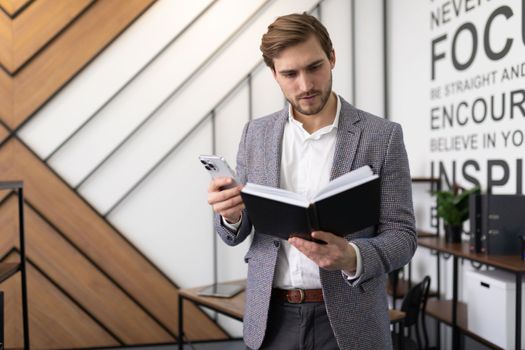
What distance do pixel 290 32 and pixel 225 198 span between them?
1.47 feet

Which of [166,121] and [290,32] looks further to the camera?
[166,121]

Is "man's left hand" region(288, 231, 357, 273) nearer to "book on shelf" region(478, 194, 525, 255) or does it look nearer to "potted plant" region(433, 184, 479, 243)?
"book on shelf" region(478, 194, 525, 255)

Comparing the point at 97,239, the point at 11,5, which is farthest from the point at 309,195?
the point at 11,5

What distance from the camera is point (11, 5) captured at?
11.1 ft

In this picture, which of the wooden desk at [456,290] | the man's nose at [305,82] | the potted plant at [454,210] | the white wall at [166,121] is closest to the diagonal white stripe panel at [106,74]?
the white wall at [166,121]

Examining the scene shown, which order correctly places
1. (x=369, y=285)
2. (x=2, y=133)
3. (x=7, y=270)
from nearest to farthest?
(x=369, y=285), (x=7, y=270), (x=2, y=133)

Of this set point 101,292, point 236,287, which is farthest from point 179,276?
point 236,287

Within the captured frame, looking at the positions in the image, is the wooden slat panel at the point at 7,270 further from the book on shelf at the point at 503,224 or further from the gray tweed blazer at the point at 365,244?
the book on shelf at the point at 503,224

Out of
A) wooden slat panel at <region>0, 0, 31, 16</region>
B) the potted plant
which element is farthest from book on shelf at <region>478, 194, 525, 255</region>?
wooden slat panel at <region>0, 0, 31, 16</region>

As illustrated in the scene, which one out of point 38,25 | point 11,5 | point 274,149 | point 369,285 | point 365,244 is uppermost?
point 11,5

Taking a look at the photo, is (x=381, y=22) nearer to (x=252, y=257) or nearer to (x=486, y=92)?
(x=486, y=92)

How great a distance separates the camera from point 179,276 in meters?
3.64

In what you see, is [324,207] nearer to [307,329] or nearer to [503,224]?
[307,329]

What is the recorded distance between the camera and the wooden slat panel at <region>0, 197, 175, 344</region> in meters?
3.40
